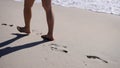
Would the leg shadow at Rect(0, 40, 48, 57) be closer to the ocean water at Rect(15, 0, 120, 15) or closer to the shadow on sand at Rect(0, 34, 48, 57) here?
the shadow on sand at Rect(0, 34, 48, 57)

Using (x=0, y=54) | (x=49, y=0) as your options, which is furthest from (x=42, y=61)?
(x=49, y=0)

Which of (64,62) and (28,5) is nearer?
(64,62)

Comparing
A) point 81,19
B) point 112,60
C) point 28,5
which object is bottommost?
point 112,60

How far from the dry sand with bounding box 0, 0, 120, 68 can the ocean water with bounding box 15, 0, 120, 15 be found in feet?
1.84

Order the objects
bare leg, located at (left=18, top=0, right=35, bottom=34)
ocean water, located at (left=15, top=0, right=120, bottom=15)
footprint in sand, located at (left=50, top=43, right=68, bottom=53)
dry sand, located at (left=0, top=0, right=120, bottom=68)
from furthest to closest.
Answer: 1. ocean water, located at (left=15, top=0, right=120, bottom=15)
2. bare leg, located at (left=18, top=0, right=35, bottom=34)
3. footprint in sand, located at (left=50, top=43, right=68, bottom=53)
4. dry sand, located at (left=0, top=0, right=120, bottom=68)

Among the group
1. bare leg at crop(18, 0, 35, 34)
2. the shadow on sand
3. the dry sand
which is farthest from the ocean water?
the shadow on sand

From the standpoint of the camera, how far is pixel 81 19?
489cm

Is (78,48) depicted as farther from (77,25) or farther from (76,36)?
(77,25)

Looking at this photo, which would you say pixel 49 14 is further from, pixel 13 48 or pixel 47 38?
pixel 13 48

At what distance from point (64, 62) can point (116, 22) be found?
83.8 inches

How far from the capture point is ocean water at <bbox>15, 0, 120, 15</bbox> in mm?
5730

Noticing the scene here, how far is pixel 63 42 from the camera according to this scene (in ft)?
12.2

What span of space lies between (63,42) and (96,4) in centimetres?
269

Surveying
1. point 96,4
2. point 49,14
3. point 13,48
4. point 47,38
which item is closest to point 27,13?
point 49,14
